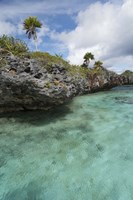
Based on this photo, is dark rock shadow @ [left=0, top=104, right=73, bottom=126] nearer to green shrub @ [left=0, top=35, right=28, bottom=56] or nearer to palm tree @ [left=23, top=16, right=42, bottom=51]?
green shrub @ [left=0, top=35, right=28, bottom=56]

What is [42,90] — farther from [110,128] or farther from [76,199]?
[76,199]

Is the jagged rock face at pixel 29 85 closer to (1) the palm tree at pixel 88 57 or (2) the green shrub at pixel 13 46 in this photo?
(2) the green shrub at pixel 13 46

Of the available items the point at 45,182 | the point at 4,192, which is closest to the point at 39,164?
the point at 45,182

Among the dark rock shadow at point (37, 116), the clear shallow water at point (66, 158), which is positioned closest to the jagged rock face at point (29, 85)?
the dark rock shadow at point (37, 116)

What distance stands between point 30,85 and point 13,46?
4.05 m

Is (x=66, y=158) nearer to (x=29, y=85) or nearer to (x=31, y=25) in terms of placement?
(x=29, y=85)

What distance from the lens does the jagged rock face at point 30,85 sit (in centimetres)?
1232

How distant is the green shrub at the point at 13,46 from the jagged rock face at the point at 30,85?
3.44 feet

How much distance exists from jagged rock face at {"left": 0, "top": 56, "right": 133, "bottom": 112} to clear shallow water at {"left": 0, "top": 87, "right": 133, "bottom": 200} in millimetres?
1233

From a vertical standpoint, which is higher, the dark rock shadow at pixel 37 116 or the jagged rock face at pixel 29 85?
the jagged rock face at pixel 29 85

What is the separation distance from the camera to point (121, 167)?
7336mm

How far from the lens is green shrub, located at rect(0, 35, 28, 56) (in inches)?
540


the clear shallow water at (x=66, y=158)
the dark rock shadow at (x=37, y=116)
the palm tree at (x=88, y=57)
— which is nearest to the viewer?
the clear shallow water at (x=66, y=158)

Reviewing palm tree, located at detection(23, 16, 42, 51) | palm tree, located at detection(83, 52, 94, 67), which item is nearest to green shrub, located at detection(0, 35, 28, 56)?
palm tree, located at detection(23, 16, 42, 51)
